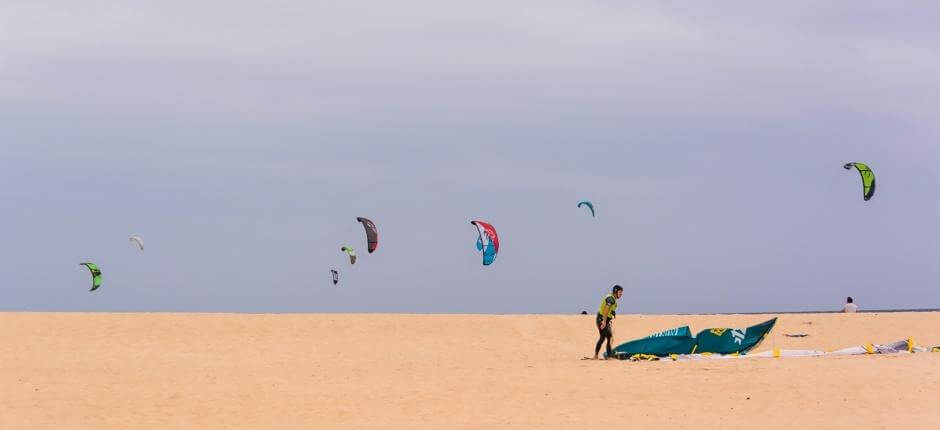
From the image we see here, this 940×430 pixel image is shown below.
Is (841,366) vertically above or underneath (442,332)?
underneath

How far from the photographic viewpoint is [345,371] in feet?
61.2

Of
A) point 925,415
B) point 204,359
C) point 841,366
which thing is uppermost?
point 204,359

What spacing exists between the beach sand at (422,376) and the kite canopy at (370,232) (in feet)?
21.7

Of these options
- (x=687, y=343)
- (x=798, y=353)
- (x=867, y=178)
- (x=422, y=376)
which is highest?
(x=867, y=178)

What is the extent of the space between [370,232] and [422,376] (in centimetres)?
1630

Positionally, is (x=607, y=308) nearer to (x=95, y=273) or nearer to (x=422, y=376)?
(x=422, y=376)

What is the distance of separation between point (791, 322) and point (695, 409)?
563 inches

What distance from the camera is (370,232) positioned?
33.7 metres

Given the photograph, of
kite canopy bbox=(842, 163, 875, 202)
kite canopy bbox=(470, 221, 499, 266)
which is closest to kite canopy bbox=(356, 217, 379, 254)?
kite canopy bbox=(470, 221, 499, 266)

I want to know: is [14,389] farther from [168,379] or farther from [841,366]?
[841,366]

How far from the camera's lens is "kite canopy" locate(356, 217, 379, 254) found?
3353 centimetres

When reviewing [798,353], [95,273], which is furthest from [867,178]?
[95,273]

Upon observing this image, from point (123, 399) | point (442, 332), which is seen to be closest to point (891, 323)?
point (442, 332)

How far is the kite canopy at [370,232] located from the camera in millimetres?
33531
